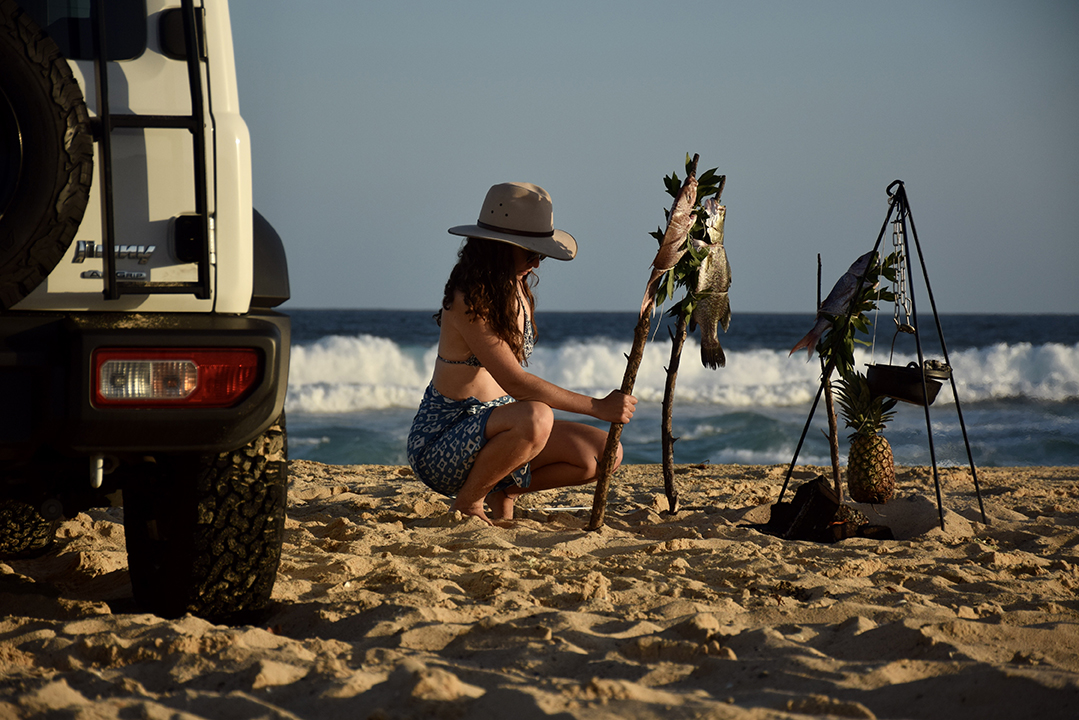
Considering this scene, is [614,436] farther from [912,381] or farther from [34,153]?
[34,153]

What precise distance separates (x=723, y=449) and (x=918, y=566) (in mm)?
5982

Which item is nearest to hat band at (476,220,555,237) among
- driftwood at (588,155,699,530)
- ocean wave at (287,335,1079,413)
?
driftwood at (588,155,699,530)

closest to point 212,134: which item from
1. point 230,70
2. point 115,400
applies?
point 230,70

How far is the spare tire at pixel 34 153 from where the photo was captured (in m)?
1.74

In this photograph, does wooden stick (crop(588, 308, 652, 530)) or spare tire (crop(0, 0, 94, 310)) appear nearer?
spare tire (crop(0, 0, 94, 310))

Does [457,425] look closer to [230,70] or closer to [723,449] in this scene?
[230,70]

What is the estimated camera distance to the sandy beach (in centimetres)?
171

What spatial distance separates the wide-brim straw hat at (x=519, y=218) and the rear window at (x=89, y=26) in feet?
5.44

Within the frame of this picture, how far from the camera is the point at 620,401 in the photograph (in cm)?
331

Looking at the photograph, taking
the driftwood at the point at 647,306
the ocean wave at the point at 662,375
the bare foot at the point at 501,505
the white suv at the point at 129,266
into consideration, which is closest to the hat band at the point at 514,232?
the driftwood at the point at 647,306

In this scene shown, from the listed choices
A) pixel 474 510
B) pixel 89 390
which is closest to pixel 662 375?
pixel 474 510

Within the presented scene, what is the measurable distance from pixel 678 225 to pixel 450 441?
1358 mm

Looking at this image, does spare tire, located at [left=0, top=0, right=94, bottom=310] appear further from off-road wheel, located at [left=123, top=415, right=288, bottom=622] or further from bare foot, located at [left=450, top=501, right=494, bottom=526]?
bare foot, located at [left=450, top=501, right=494, bottom=526]

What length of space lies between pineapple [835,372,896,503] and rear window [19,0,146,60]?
3.43m
